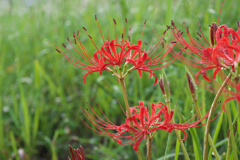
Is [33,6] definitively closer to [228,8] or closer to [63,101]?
[63,101]

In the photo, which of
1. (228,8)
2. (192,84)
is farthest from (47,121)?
(228,8)

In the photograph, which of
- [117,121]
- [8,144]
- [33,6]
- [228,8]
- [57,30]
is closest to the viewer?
[8,144]

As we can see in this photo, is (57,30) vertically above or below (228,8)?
above

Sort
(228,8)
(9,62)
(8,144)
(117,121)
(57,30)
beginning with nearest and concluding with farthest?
(8,144) → (117,121) → (228,8) → (9,62) → (57,30)

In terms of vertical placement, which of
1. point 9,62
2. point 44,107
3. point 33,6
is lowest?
point 44,107

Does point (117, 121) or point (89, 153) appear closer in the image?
point (89, 153)

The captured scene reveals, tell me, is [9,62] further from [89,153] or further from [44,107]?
[89,153]
